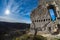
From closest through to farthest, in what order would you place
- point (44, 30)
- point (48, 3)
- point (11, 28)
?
1. point (11, 28)
2. point (44, 30)
3. point (48, 3)

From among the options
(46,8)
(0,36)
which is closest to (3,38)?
(0,36)

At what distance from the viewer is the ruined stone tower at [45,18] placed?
12.4 m

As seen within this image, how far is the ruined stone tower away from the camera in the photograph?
12441 millimetres

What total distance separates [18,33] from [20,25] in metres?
0.57

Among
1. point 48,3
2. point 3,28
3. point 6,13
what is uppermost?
point 48,3

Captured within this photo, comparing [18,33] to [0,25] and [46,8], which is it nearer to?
[0,25]

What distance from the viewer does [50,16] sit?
13.0 meters

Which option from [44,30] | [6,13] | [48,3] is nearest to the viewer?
[6,13]

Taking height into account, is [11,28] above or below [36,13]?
below

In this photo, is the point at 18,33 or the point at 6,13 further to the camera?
the point at 18,33

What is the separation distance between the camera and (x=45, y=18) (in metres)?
13.1

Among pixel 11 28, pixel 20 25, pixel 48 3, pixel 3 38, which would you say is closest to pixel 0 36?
pixel 3 38

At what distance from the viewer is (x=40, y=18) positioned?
13.3 metres

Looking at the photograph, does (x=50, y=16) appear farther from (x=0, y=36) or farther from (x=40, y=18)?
(x=0, y=36)
